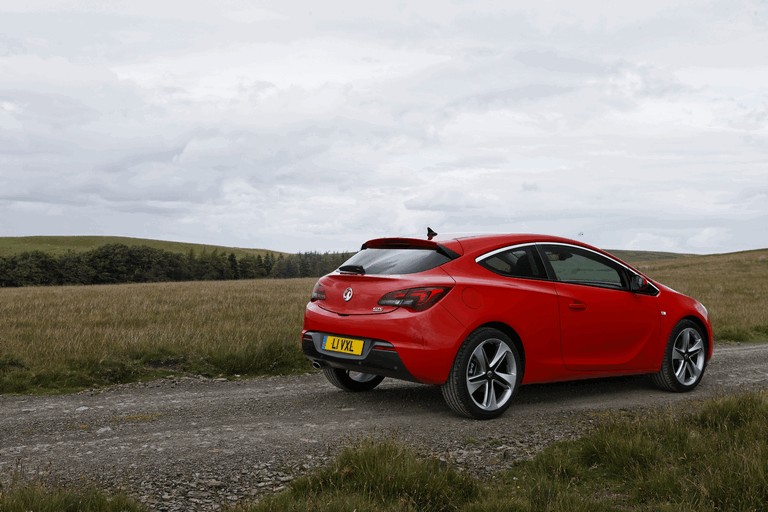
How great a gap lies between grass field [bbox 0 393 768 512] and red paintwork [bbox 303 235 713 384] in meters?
1.38

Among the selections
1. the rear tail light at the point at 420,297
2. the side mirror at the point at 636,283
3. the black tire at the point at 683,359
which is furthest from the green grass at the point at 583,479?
the black tire at the point at 683,359

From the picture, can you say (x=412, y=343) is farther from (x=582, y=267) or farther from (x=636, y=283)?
(x=636, y=283)

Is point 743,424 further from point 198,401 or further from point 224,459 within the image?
point 198,401

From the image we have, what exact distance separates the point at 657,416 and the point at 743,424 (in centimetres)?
64

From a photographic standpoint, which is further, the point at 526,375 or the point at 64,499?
the point at 526,375

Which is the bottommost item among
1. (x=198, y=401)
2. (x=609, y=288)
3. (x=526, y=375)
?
(x=198, y=401)

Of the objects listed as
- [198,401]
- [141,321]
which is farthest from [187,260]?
[198,401]

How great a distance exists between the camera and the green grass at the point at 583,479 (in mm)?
3719

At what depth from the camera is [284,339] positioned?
10195 mm

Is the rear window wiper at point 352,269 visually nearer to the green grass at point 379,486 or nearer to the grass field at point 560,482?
the grass field at point 560,482

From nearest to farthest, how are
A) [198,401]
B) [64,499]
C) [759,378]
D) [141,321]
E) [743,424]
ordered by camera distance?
[64,499], [743,424], [198,401], [759,378], [141,321]

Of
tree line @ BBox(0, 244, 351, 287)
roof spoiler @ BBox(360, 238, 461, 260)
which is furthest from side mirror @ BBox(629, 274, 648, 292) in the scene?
tree line @ BBox(0, 244, 351, 287)

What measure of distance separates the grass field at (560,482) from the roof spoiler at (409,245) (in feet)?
6.99

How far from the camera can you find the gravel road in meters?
4.43
